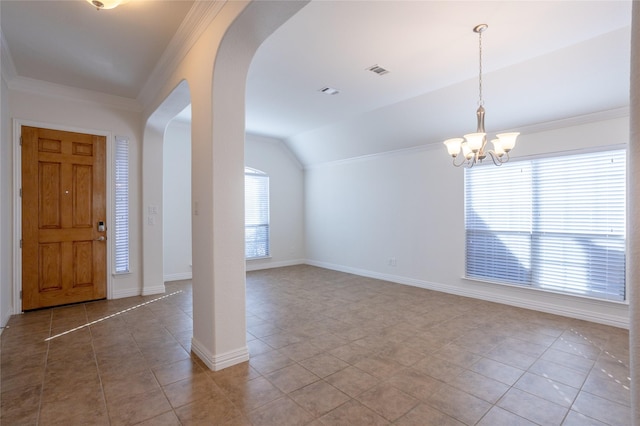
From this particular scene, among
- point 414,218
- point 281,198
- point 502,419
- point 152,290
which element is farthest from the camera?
point 281,198

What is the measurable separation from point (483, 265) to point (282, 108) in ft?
12.4

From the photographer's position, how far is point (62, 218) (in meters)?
4.17

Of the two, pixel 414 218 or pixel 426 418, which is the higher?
pixel 414 218

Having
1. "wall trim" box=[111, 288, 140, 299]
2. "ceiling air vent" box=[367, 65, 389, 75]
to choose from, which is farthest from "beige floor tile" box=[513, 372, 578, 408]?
"wall trim" box=[111, 288, 140, 299]

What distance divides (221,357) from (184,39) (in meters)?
2.80

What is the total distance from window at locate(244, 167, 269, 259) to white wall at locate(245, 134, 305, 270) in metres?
0.11

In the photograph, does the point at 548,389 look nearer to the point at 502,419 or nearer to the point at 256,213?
the point at 502,419

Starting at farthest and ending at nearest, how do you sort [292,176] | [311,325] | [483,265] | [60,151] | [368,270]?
[292,176]
[368,270]
[483,265]
[60,151]
[311,325]

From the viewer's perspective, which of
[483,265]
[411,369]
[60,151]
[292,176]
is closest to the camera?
[411,369]

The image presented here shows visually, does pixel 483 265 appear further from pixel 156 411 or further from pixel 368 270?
pixel 156 411

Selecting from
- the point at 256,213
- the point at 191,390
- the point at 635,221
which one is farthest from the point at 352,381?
the point at 256,213

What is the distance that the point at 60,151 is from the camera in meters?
4.16

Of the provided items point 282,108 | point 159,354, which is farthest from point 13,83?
point 159,354

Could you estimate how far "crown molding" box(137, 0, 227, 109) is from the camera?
8.25 ft
